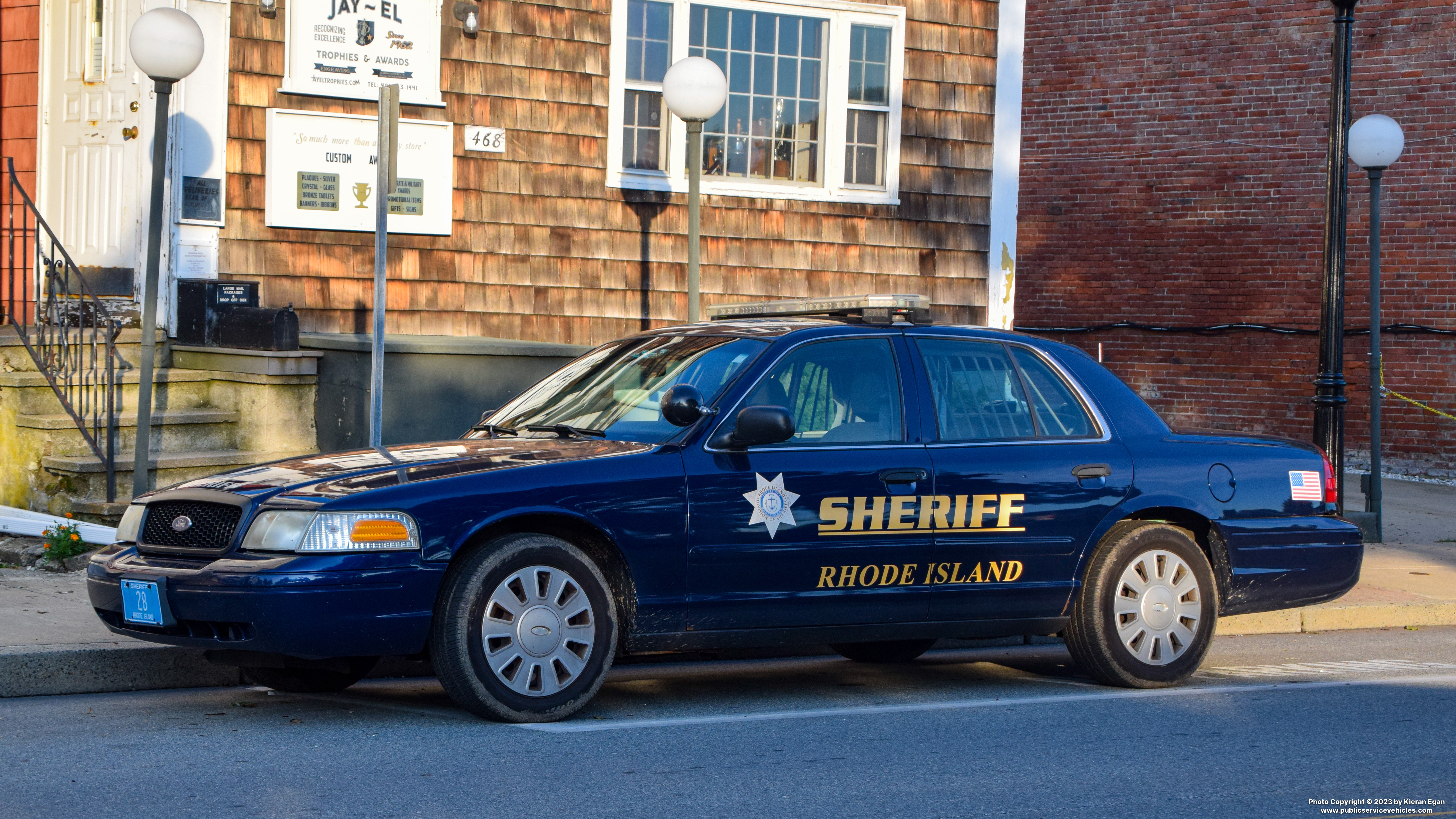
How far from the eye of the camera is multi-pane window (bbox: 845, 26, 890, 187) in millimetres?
13078

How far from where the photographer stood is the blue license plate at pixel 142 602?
5.44m

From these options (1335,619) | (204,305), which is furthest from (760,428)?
(204,305)

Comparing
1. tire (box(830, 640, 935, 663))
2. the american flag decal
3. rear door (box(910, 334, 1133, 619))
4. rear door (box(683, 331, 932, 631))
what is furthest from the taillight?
rear door (box(683, 331, 932, 631))

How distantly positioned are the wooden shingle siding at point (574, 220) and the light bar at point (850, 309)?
4097mm

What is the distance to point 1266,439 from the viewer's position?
23.5ft

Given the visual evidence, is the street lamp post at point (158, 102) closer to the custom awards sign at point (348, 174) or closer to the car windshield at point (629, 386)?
the custom awards sign at point (348, 174)

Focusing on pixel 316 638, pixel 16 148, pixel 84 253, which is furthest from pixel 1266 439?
pixel 16 148

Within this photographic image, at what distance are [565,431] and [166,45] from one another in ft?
13.9

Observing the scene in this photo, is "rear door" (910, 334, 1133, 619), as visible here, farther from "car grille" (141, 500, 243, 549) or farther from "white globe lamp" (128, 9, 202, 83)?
"white globe lamp" (128, 9, 202, 83)

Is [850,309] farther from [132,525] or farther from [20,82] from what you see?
[20,82]

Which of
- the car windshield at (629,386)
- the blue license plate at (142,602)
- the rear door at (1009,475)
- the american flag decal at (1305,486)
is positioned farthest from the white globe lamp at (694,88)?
the blue license plate at (142,602)

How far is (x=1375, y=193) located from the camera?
11.5 m

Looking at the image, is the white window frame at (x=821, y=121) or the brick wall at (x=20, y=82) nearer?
the brick wall at (x=20, y=82)

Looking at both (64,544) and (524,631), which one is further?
(64,544)
